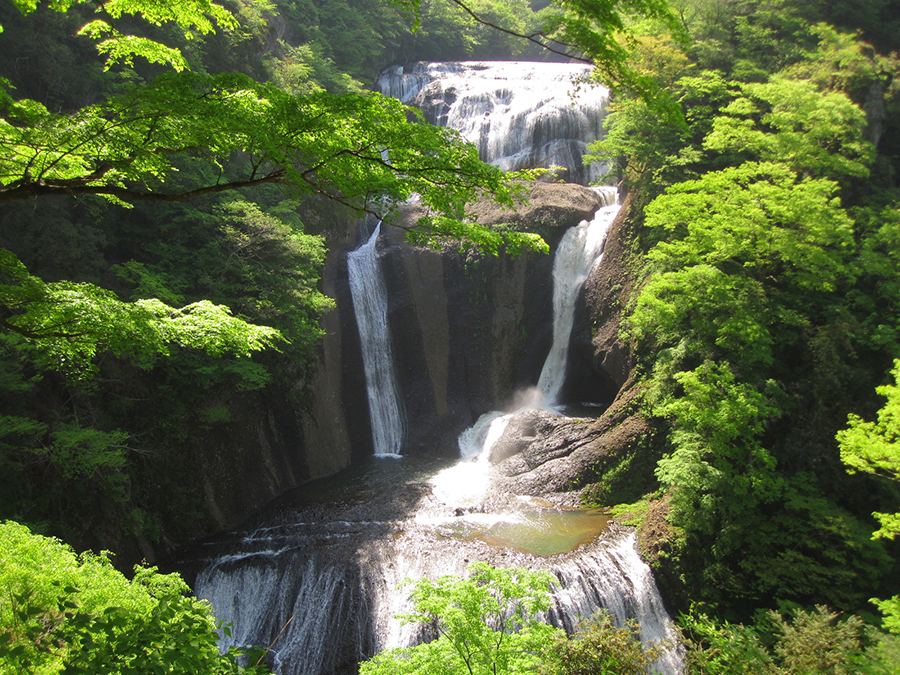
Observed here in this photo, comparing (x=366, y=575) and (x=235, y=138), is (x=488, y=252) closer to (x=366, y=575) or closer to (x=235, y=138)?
(x=366, y=575)

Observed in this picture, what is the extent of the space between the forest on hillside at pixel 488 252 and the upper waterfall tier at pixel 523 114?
12.6 ft

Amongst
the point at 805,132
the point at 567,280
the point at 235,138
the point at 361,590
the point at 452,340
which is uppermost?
the point at 805,132

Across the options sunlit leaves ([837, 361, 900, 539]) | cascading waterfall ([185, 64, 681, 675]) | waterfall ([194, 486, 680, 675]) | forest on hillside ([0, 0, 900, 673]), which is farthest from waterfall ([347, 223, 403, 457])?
sunlit leaves ([837, 361, 900, 539])

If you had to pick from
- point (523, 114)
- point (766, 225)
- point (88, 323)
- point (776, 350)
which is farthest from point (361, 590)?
point (523, 114)

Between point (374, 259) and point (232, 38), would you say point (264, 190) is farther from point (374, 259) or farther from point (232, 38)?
point (232, 38)

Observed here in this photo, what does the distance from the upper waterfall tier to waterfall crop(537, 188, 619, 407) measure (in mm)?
3628

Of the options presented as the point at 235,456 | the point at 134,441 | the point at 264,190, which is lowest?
the point at 235,456

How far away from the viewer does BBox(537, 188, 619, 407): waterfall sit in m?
18.4

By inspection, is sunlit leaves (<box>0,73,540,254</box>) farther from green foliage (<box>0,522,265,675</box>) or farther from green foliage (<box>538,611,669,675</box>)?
green foliage (<box>538,611,669,675</box>)

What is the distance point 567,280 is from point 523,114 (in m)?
9.89

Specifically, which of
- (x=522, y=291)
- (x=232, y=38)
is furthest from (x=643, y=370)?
(x=232, y=38)

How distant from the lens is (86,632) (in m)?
3.24

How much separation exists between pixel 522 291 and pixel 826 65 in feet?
37.8

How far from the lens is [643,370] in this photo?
14227 mm
